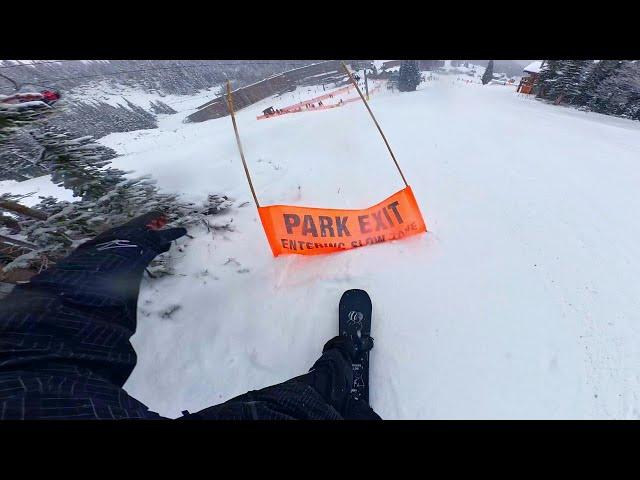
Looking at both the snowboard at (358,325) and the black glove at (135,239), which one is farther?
the snowboard at (358,325)

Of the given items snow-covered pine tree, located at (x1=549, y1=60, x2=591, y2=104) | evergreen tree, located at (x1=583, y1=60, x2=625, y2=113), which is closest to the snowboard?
evergreen tree, located at (x1=583, y1=60, x2=625, y2=113)

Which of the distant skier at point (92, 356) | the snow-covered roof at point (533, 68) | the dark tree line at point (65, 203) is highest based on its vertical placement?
the snow-covered roof at point (533, 68)

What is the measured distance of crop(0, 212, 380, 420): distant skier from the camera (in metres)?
1.61

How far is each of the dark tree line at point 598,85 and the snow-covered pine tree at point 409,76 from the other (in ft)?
36.8

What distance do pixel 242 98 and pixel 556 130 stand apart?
2008cm

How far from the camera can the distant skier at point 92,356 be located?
1.61 m

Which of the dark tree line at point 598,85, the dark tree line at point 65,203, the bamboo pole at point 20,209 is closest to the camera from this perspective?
the dark tree line at point 65,203

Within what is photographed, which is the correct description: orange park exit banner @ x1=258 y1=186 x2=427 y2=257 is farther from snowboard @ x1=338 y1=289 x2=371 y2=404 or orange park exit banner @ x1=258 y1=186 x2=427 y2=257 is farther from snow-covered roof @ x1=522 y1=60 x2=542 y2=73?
snow-covered roof @ x1=522 y1=60 x2=542 y2=73

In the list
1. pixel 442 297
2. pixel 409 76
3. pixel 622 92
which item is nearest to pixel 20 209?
pixel 442 297

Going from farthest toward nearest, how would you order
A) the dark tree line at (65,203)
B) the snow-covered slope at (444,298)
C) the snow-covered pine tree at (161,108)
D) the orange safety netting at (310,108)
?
the orange safety netting at (310,108), the snow-covered pine tree at (161,108), the dark tree line at (65,203), the snow-covered slope at (444,298)

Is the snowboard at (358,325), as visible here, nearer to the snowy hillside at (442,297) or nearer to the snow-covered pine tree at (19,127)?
the snowy hillside at (442,297)

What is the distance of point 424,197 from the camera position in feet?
22.5

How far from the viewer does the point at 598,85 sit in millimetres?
18219

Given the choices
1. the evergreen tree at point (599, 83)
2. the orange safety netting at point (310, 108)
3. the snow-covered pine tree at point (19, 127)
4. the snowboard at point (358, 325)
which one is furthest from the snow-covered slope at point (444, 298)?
the evergreen tree at point (599, 83)
